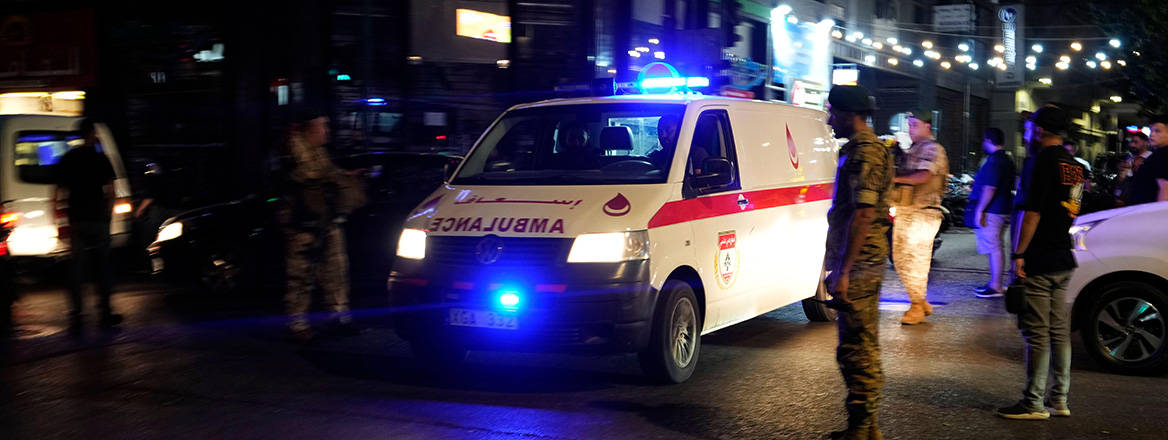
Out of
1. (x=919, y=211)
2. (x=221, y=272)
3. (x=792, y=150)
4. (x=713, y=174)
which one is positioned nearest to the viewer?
(x=713, y=174)

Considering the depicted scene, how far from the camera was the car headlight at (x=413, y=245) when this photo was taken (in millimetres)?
6914

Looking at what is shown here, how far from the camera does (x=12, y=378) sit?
7.06 metres

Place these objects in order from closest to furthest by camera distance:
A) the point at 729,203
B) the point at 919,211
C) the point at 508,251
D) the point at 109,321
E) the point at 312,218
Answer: the point at 508,251
the point at 729,203
the point at 312,218
the point at 109,321
the point at 919,211

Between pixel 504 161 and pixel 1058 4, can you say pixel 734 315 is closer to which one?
pixel 504 161

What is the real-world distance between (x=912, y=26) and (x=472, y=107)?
64.8 feet

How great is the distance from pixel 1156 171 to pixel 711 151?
3.83m

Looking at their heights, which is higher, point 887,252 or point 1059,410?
point 887,252

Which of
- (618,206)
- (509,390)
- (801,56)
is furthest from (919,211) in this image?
(801,56)

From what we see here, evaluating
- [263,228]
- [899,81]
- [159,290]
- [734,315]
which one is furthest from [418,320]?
[899,81]

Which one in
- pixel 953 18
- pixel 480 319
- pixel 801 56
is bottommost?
pixel 480 319

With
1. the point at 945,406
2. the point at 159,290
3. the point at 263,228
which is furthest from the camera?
the point at 159,290

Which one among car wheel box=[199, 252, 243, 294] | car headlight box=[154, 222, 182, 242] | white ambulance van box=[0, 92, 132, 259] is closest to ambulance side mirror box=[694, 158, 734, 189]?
car wheel box=[199, 252, 243, 294]

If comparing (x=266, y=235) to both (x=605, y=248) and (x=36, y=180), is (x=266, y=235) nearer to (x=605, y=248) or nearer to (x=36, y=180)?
(x=36, y=180)

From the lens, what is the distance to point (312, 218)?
27.3 feet
